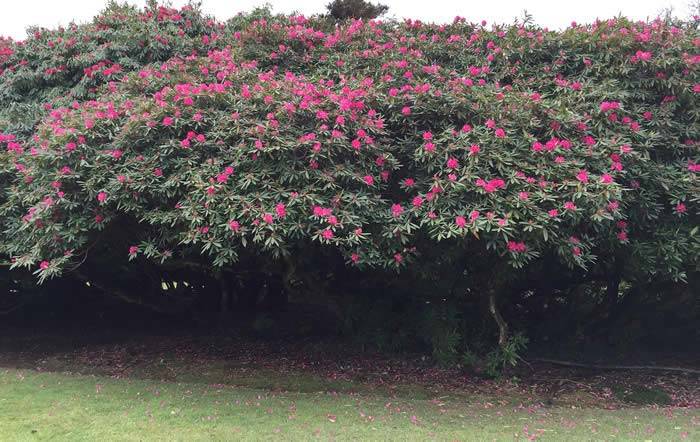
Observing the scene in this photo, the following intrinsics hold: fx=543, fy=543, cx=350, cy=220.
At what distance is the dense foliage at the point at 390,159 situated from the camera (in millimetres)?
5184

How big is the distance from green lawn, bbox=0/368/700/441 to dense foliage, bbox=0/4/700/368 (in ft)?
5.16

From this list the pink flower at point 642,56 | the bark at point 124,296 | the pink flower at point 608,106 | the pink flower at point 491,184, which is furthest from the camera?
the bark at point 124,296

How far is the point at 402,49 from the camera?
7.28m

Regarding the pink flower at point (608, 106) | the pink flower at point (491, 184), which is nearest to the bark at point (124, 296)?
the pink flower at point (491, 184)

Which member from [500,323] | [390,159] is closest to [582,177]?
[390,159]

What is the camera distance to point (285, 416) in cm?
601

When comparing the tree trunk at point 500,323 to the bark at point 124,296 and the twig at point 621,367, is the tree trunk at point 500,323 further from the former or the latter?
the bark at point 124,296

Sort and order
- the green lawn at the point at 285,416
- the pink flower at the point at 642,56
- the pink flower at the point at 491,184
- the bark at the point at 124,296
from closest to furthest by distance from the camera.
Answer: the pink flower at the point at 491,184
the green lawn at the point at 285,416
the pink flower at the point at 642,56
the bark at the point at 124,296

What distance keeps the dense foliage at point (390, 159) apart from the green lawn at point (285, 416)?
1573 mm

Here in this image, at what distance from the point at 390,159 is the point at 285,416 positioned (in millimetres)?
3049

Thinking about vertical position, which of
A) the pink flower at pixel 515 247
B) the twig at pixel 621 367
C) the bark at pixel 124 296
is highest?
the pink flower at pixel 515 247

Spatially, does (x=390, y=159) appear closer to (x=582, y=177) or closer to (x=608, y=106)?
(x=582, y=177)

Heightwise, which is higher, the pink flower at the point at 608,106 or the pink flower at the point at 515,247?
the pink flower at the point at 608,106

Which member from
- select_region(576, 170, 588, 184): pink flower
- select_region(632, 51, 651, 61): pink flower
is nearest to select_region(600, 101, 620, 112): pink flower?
select_region(632, 51, 651, 61): pink flower
